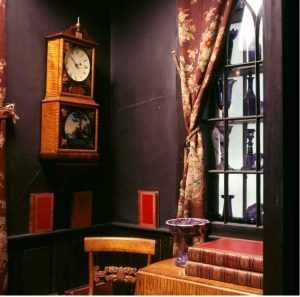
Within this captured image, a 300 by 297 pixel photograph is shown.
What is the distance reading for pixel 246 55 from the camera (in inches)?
110

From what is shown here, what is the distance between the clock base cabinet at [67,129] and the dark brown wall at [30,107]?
8 centimetres

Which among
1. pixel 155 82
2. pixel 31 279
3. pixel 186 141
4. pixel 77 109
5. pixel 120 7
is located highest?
pixel 120 7

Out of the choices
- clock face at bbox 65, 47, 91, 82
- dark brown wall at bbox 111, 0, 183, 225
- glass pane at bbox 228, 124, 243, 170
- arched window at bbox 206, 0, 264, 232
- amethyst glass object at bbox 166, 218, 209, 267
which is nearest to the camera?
amethyst glass object at bbox 166, 218, 209, 267

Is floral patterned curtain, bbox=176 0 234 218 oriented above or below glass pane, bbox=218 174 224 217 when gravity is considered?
above

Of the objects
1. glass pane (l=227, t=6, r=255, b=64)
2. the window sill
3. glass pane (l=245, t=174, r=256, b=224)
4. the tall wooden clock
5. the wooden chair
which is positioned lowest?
the wooden chair

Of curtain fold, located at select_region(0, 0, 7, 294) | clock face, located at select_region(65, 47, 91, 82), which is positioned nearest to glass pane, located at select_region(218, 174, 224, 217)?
clock face, located at select_region(65, 47, 91, 82)

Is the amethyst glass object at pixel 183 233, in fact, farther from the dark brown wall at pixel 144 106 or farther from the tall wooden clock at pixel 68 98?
the tall wooden clock at pixel 68 98

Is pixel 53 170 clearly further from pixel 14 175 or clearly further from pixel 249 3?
pixel 249 3

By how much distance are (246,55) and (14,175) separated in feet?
5.53

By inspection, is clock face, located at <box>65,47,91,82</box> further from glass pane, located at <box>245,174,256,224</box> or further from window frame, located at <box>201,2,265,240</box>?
glass pane, located at <box>245,174,256,224</box>

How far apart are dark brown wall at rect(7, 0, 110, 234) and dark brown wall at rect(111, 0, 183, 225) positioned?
306 millimetres

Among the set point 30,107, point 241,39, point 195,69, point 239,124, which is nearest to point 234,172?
point 239,124

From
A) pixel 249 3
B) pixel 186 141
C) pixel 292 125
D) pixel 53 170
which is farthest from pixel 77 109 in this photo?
pixel 292 125

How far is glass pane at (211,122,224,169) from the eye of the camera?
2889 millimetres
